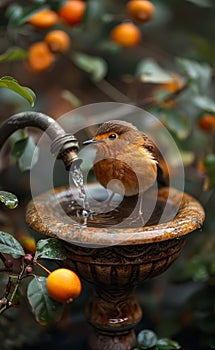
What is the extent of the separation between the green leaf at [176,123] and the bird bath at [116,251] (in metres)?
0.34

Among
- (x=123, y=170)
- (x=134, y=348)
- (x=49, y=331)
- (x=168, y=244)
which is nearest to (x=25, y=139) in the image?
(x=123, y=170)

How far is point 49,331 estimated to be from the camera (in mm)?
1855

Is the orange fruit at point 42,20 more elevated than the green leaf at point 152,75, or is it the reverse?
the orange fruit at point 42,20

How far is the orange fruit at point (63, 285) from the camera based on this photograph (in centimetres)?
106

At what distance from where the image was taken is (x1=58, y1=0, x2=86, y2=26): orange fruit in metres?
1.71

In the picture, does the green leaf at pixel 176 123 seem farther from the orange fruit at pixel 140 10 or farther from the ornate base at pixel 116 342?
the ornate base at pixel 116 342

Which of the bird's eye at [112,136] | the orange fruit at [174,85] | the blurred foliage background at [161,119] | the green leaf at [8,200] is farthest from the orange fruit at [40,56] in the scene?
the green leaf at [8,200]

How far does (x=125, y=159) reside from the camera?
3.98ft

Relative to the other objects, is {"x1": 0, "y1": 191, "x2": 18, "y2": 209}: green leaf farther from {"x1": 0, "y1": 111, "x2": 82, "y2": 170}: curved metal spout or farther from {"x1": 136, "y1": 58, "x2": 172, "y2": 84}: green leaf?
{"x1": 136, "y1": 58, "x2": 172, "y2": 84}: green leaf

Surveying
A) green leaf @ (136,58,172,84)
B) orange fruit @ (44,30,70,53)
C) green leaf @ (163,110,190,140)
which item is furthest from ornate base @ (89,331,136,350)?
orange fruit @ (44,30,70,53)

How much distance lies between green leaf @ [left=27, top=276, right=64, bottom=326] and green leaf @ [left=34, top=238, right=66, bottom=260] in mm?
46

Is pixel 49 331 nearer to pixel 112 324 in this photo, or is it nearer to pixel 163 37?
pixel 112 324

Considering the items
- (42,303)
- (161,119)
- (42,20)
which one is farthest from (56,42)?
(42,303)

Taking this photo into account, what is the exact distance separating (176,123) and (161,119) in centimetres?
10
